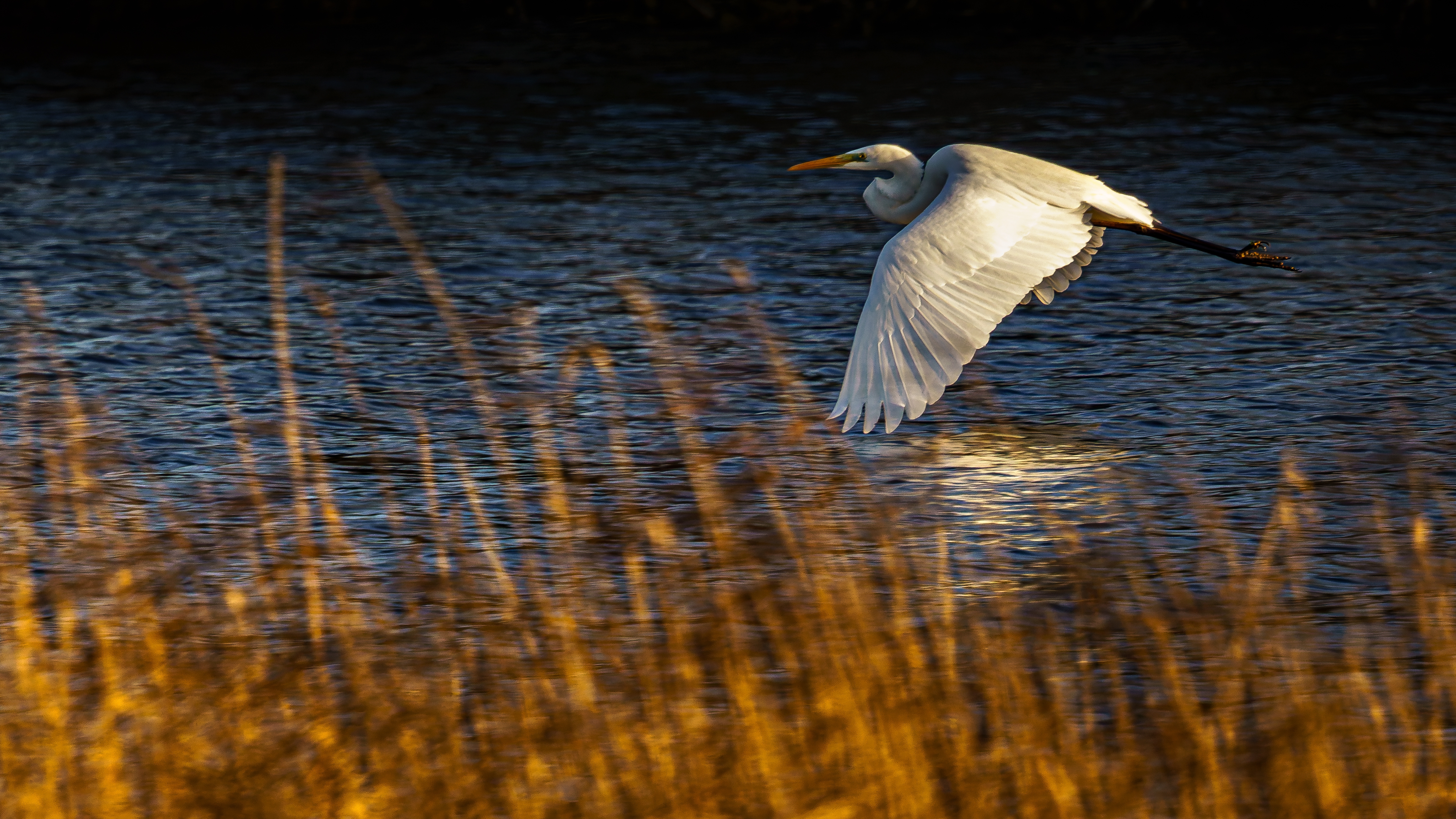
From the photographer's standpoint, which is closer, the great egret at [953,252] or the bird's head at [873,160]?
the great egret at [953,252]

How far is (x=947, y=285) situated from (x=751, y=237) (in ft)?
13.2

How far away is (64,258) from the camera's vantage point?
8.20m

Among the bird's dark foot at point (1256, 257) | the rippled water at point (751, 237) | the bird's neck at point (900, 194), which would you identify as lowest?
the rippled water at point (751, 237)

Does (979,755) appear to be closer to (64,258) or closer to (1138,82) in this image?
(64,258)

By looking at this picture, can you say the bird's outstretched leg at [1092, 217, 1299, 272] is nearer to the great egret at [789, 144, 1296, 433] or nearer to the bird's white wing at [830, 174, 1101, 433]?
the great egret at [789, 144, 1296, 433]

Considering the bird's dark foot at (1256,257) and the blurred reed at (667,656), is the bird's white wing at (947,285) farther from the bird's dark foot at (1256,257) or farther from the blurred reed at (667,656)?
the bird's dark foot at (1256,257)

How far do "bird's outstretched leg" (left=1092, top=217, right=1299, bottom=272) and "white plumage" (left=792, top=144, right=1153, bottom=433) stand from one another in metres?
0.07

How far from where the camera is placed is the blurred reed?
3443 mm

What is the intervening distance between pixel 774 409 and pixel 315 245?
3.16m

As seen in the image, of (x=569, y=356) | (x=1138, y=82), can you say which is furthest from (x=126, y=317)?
(x=1138, y=82)

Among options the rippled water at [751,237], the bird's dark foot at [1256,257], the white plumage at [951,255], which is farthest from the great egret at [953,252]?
the rippled water at [751,237]

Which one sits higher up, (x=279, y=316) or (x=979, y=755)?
(x=279, y=316)

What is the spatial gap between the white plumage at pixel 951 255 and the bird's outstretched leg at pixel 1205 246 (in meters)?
0.07

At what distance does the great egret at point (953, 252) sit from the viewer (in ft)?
14.2
